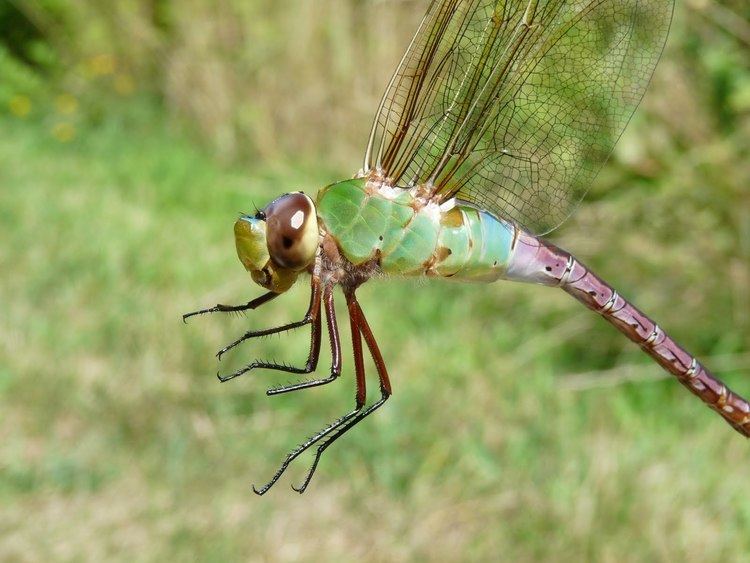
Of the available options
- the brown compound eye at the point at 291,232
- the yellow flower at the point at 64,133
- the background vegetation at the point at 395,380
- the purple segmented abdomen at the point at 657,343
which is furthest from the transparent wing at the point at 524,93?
the yellow flower at the point at 64,133

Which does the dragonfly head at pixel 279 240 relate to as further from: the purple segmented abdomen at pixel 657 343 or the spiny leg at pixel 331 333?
the purple segmented abdomen at pixel 657 343

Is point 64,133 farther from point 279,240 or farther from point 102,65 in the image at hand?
point 279,240

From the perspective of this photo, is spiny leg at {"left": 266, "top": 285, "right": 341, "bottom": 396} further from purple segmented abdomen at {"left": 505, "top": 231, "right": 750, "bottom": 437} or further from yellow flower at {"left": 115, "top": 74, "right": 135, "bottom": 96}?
yellow flower at {"left": 115, "top": 74, "right": 135, "bottom": 96}

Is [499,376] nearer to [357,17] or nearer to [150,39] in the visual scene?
[357,17]

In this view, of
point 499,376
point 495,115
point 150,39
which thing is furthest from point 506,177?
point 150,39

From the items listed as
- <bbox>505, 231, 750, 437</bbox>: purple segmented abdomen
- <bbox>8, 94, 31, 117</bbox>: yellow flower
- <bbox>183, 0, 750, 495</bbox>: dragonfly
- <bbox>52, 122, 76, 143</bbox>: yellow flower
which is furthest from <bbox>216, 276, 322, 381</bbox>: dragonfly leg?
<bbox>8, 94, 31, 117</bbox>: yellow flower

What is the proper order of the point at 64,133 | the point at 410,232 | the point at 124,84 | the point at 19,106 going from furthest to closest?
the point at 124,84, the point at 19,106, the point at 64,133, the point at 410,232

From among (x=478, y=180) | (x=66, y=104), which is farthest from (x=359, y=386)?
(x=66, y=104)
